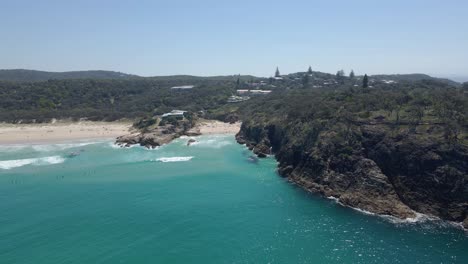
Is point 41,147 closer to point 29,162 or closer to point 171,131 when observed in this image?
point 29,162

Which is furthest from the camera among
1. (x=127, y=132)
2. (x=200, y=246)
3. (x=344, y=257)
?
(x=127, y=132)

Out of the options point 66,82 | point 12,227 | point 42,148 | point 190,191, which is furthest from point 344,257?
point 66,82

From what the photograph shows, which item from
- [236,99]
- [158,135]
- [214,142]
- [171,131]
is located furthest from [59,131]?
[236,99]

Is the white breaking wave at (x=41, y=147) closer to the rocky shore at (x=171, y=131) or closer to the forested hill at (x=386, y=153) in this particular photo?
the rocky shore at (x=171, y=131)

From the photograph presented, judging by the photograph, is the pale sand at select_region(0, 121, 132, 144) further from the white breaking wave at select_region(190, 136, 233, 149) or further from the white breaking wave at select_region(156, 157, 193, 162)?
the white breaking wave at select_region(156, 157, 193, 162)

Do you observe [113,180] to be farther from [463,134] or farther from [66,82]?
[66,82]

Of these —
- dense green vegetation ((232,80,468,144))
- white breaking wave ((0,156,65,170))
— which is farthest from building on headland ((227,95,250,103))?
white breaking wave ((0,156,65,170))
